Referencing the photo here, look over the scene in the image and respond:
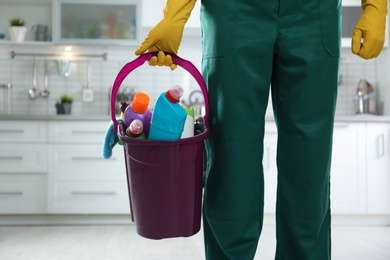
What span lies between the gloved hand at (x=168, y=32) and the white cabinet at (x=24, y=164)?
2206 millimetres

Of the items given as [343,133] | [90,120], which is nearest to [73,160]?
[90,120]

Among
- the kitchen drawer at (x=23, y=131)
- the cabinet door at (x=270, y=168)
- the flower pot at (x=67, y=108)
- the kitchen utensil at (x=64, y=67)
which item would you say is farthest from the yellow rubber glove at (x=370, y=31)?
the kitchen utensil at (x=64, y=67)

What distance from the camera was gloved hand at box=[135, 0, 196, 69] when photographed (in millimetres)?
1229

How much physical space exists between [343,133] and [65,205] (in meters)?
1.89

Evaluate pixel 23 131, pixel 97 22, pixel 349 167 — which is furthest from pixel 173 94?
pixel 97 22

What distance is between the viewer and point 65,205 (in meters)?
3.25

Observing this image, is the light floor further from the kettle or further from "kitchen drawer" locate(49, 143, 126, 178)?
the kettle

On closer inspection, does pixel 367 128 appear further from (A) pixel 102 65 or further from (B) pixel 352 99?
(A) pixel 102 65

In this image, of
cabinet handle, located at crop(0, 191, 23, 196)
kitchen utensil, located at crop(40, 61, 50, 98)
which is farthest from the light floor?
kitchen utensil, located at crop(40, 61, 50, 98)

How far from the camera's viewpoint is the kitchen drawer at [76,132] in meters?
3.27

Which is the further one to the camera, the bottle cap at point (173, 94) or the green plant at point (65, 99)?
the green plant at point (65, 99)

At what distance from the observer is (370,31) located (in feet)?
4.21

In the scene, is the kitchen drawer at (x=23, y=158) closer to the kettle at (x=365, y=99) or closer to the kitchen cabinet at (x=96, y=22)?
the kitchen cabinet at (x=96, y=22)

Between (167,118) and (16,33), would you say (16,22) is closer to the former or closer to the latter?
(16,33)
